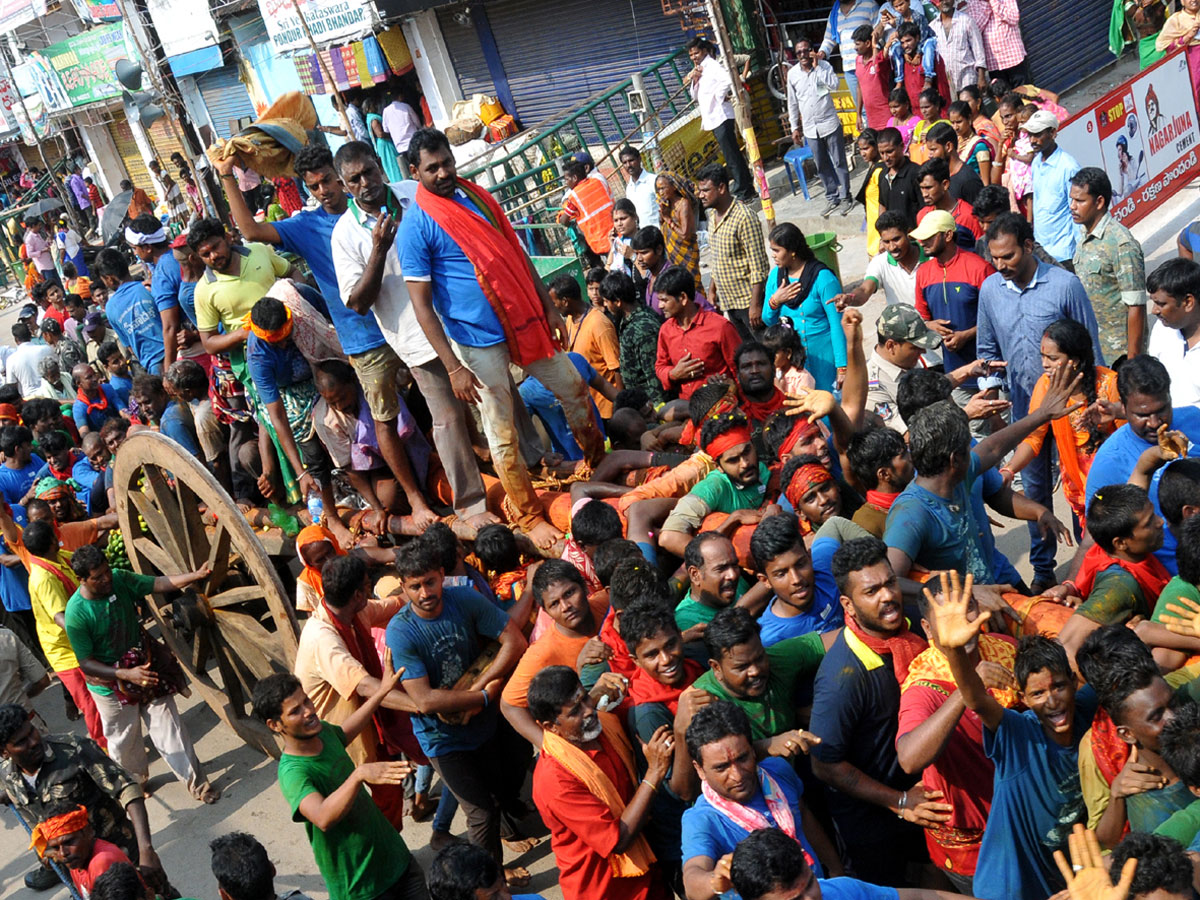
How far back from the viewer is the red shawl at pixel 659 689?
3750mm

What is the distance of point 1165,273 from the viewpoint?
4.77 meters

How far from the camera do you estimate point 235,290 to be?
6.11 metres

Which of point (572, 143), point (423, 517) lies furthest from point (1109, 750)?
point (572, 143)

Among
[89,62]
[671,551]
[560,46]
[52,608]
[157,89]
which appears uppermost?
[89,62]

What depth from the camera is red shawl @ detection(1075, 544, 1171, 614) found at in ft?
12.1

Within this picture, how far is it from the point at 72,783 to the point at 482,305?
2.65m

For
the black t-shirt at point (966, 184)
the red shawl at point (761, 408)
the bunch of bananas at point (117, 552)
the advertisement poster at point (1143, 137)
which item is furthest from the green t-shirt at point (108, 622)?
the advertisement poster at point (1143, 137)

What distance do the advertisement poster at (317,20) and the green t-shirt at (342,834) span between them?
1590cm

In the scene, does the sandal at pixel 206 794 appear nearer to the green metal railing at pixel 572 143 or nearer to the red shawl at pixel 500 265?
the red shawl at pixel 500 265

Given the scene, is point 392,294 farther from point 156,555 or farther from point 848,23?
point 848,23

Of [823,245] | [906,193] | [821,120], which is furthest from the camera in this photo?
[821,120]

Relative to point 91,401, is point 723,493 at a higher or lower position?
lower

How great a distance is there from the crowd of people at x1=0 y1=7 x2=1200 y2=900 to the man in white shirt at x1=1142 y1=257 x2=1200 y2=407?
1cm

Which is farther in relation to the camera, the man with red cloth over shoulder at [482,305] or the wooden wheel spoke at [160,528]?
the wooden wheel spoke at [160,528]
